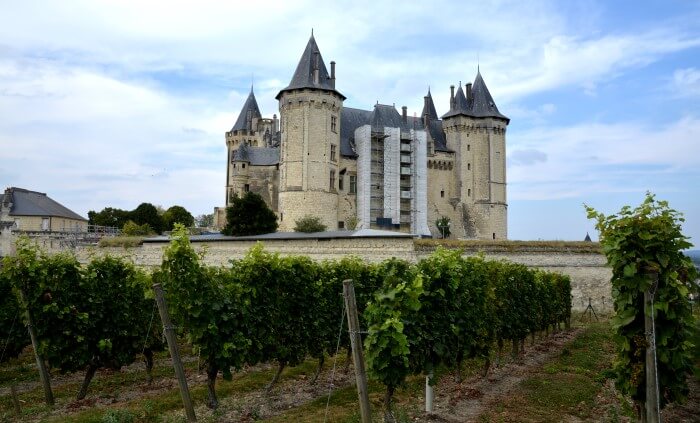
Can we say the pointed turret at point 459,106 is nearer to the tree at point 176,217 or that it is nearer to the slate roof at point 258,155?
the slate roof at point 258,155

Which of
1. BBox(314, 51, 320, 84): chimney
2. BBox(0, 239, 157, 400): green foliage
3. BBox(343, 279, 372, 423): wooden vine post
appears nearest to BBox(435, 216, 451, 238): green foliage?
BBox(314, 51, 320, 84): chimney

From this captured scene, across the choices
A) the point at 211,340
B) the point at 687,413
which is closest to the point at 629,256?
the point at 687,413

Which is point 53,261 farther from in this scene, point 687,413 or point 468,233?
point 468,233

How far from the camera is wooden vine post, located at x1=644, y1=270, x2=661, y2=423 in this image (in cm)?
670

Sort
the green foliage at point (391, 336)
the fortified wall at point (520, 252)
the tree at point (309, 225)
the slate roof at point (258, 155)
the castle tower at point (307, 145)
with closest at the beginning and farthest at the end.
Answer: the green foliage at point (391, 336) < the fortified wall at point (520, 252) < the tree at point (309, 225) < the castle tower at point (307, 145) < the slate roof at point (258, 155)

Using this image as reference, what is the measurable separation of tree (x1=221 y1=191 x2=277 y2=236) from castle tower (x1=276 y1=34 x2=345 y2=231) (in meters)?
7.79

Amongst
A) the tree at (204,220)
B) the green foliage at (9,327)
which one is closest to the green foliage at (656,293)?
the green foliage at (9,327)

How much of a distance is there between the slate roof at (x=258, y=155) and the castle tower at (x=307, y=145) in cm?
442

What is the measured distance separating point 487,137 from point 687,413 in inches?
1669

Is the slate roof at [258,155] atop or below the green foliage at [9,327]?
atop

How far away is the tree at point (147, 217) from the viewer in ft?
188

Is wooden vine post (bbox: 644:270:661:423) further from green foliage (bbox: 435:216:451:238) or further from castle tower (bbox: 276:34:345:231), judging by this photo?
green foliage (bbox: 435:216:451:238)

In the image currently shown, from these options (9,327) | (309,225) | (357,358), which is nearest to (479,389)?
(357,358)

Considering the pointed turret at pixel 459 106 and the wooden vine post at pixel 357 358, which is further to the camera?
the pointed turret at pixel 459 106
